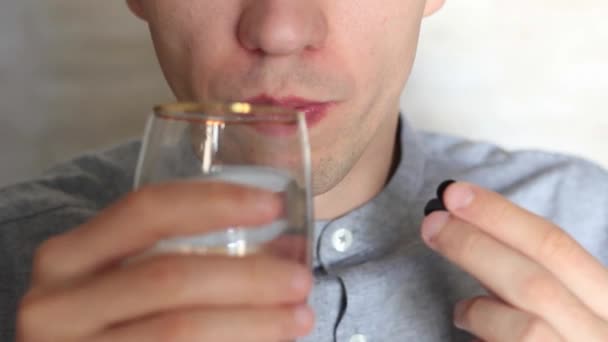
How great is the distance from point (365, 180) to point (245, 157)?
1.69 feet

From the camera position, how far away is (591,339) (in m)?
0.70

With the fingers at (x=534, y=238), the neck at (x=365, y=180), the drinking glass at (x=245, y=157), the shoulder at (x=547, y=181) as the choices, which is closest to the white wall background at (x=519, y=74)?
the shoulder at (x=547, y=181)

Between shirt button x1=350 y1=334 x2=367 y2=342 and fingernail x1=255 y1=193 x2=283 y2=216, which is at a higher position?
fingernail x1=255 y1=193 x2=283 y2=216

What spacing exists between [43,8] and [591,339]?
107cm

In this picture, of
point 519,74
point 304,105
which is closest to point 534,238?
point 304,105

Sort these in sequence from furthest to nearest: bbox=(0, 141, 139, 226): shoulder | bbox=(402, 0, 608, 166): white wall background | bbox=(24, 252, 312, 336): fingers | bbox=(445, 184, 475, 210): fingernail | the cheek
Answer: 1. bbox=(402, 0, 608, 166): white wall background
2. bbox=(0, 141, 139, 226): shoulder
3. the cheek
4. bbox=(445, 184, 475, 210): fingernail
5. bbox=(24, 252, 312, 336): fingers

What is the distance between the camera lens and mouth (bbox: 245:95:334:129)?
30.1 inches

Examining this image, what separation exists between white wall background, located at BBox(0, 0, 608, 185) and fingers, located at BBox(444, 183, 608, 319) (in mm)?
705

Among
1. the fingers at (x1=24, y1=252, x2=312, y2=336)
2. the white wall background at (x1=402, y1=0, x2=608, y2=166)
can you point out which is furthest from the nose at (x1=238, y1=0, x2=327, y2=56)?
the white wall background at (x1=402, y1=0, x2=608, y2=166)

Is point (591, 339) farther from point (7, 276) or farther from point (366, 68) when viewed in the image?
point (7, 276)

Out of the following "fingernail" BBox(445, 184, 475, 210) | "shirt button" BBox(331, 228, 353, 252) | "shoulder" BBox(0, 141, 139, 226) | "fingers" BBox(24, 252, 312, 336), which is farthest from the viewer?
"shoulder" BBox(0, 141, 139, 226)

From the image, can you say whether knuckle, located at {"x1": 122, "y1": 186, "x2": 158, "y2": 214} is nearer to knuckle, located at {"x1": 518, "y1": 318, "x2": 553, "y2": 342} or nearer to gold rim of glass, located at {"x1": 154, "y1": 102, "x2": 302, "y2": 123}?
gold rim of glass, located at {"x1": 154, "y1": 102, "x2": 302, "y2": 123}

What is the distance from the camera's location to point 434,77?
1405 mm

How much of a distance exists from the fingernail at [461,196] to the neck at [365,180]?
0.31 metres
